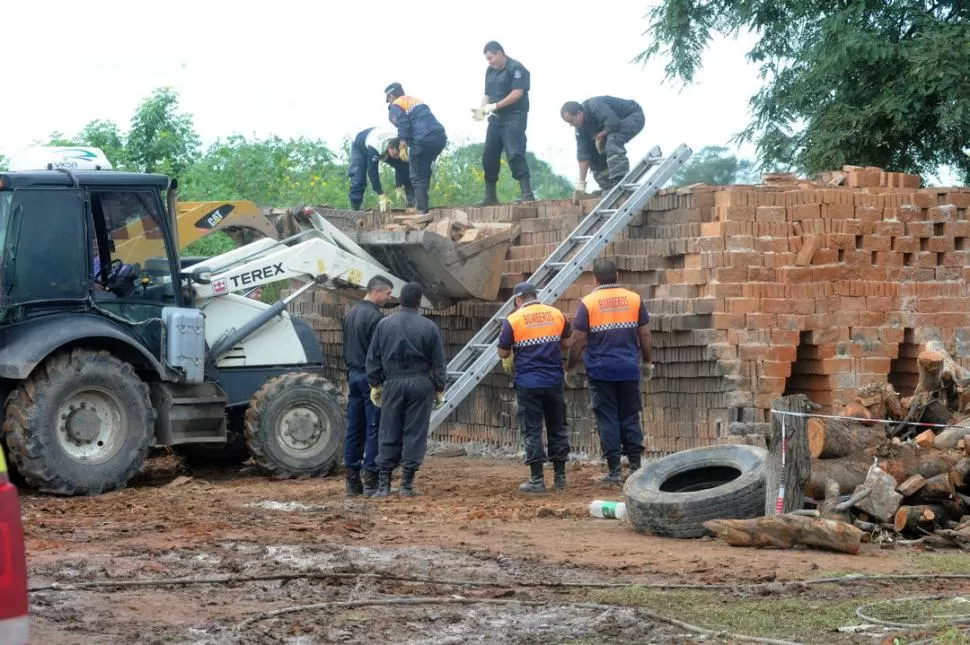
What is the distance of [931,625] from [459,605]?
224 centimetres

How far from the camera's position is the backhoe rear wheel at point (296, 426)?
13.5m

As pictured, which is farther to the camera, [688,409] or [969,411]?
[688,409]

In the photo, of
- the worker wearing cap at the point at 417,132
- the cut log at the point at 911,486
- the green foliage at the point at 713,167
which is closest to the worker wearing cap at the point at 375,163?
the worker wearing cap at the point at 417,132

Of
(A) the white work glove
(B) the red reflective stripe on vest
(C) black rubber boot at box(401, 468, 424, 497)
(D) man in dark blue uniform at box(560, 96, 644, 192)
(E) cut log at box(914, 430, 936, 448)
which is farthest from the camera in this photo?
(D) man in dark blue uniform at box(560, 96, 644, 192)

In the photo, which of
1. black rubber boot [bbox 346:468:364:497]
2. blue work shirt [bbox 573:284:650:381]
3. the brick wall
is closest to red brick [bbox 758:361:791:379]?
the brick wall

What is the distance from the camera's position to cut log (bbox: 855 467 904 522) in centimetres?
977

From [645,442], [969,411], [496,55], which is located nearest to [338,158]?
[496,55]

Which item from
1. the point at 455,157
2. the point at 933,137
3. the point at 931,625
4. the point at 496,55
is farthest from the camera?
the point at 455,157

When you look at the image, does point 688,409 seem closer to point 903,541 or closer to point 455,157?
point 903,541

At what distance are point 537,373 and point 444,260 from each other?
2762 millimetres

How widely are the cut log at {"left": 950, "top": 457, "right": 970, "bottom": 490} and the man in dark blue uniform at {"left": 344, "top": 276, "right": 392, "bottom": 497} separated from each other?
472 centimetres

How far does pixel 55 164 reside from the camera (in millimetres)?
12844

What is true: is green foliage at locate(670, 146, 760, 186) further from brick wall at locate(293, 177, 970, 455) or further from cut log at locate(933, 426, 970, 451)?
cut log at locate(933, 426, 970, 451)

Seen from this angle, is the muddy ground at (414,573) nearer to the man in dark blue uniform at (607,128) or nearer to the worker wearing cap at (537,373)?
the worker wearing cap at (537,373)
